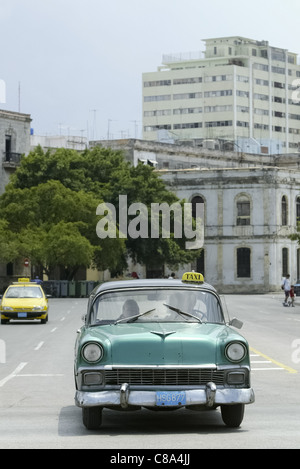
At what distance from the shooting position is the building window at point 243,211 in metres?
99.4

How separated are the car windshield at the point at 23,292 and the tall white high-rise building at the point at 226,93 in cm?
11401

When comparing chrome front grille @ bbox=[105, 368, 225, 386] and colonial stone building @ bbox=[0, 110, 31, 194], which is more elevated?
colonial stone building @ bbox=[0, 110, 31, 194]

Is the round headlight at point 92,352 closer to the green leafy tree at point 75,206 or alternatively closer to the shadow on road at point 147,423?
the shadow on road at point 147,423

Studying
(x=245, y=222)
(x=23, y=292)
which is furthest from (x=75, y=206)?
(x=23, y=292)

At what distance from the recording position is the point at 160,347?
12.2m

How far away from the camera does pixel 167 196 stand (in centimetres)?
9081

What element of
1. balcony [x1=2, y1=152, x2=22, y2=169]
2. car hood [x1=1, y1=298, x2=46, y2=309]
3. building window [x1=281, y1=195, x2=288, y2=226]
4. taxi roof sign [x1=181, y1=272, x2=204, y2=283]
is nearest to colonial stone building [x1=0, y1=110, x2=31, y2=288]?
balcony [x1=2, y1=152, x2=22, y2=169]

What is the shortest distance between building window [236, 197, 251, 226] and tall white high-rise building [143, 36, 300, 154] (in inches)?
2165

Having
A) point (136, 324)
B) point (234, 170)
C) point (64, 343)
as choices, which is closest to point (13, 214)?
point (234, 170)

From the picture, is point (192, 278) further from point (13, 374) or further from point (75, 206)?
point (75, 206)

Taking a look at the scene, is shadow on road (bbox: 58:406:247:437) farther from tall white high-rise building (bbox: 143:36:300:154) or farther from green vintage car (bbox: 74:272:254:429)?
tall white high-rise building (bbox: 143:36:300:154)

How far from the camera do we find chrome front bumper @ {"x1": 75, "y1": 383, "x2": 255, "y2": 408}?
38.9ft

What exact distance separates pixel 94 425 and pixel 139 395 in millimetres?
717

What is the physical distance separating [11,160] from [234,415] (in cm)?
7797
